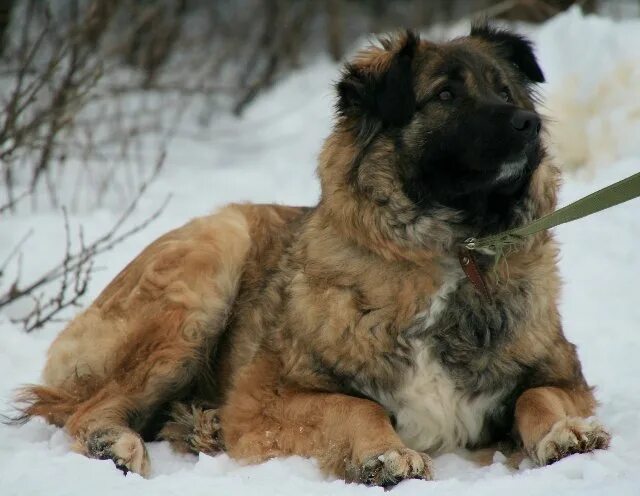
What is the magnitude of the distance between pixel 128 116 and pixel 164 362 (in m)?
7.87

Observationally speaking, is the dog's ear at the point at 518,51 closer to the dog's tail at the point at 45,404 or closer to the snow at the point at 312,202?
the snow at the point at 312,202

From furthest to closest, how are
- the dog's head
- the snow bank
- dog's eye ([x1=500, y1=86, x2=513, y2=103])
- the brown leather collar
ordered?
1. the snow bank
2. dog's eye ([x1=500, y1=86, x2=513, y2=103])
3. the brown leather collar
4. the dog's head

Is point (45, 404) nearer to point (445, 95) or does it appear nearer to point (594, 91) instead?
point (445, 95)

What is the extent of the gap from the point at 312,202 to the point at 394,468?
5.18 metres

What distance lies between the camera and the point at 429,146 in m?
4.00

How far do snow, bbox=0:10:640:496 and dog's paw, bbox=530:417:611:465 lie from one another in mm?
81

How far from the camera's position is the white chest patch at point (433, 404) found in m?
3.97

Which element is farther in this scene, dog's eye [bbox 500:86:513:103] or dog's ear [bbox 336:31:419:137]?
dog's eye [bbox 500:86:513:103]

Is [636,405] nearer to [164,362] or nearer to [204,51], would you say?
[164,362]

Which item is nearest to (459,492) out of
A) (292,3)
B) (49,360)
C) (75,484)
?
(75,484)

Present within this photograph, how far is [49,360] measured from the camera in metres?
4.71

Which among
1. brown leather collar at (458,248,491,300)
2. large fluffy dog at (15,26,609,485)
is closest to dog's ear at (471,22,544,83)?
large fluffy dog at (15,26,609,485)

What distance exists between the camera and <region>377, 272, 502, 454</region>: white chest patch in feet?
13.0

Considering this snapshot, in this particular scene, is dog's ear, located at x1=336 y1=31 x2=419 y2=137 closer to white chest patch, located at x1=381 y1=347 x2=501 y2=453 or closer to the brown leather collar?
the brown leather collar
